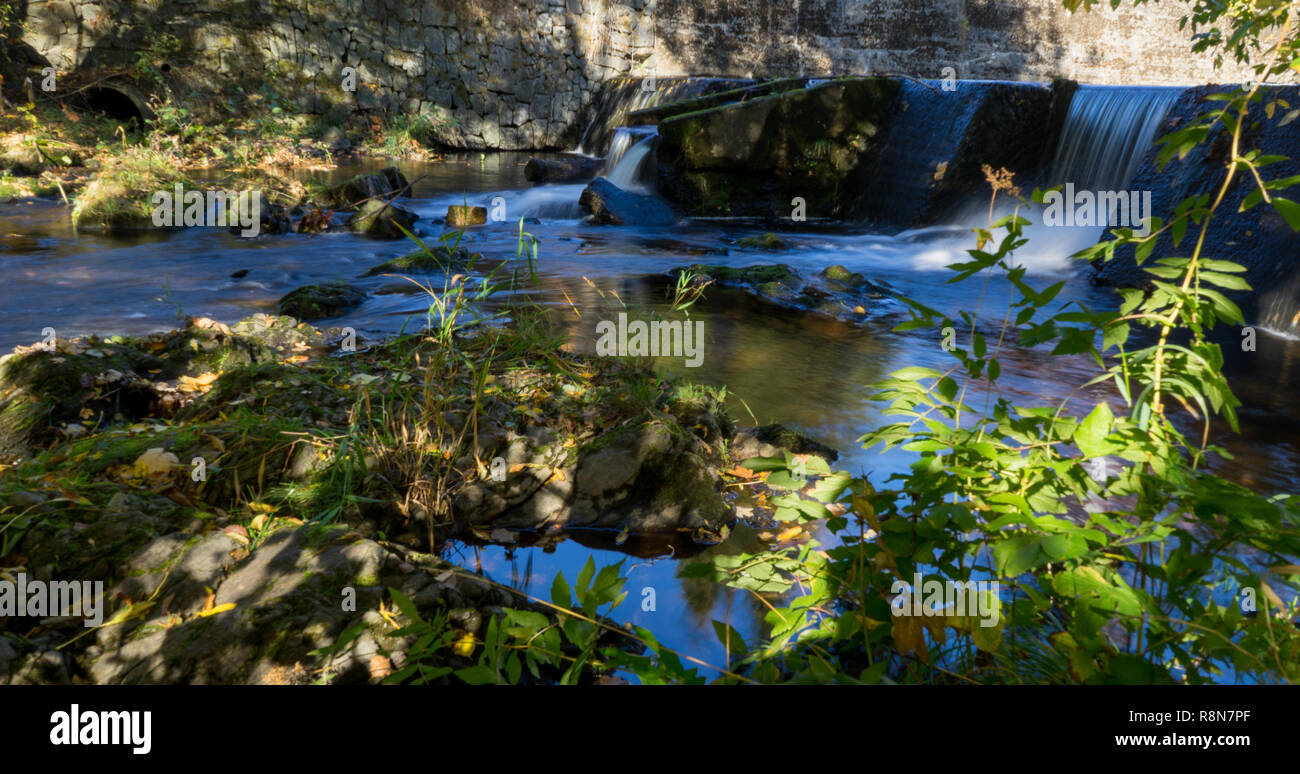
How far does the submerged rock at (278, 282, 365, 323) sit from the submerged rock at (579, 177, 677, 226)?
196 inches

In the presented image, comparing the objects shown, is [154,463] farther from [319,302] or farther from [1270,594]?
[319,302]

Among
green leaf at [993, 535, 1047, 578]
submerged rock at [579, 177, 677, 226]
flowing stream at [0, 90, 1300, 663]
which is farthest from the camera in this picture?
submerged rock at [579, 177, 677, 226]

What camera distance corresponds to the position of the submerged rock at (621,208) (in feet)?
36.0

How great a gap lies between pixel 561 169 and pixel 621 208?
4.37m

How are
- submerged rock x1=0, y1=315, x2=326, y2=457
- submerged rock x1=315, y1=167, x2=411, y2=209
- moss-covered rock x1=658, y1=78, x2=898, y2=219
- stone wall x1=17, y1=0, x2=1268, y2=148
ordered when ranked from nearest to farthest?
submerged rock x1=0, y1=315, x2=326, y2=457, submerged rock x1=315, y1=167, x2=411, y2=209, moss-covered rock x1=658, y1=78, x2=898, y2=219, stone wall x1=17, y1=0, x2=1268, y2=148

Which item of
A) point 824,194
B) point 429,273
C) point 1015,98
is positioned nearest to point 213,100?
point 429,273

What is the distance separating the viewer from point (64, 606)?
2.07 meters

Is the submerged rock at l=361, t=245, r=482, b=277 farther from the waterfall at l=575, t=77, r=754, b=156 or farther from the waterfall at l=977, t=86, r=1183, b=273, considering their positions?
the waterfall at l=575, t=77, r=754, b=156

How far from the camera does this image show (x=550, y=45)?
696 inches

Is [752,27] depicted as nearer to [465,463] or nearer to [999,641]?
[465,463]

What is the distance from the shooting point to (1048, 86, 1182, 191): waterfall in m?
9.42

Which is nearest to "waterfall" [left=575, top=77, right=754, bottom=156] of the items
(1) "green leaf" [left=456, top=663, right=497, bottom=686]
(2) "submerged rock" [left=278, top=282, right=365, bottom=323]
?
(2) "submerged rock" [left=278, top=282, right=365, bottom=323]

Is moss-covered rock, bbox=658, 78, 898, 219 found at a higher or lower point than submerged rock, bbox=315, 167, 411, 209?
higher

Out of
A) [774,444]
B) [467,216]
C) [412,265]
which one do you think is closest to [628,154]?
[467,216]
